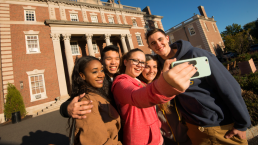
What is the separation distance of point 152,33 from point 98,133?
1.95 m

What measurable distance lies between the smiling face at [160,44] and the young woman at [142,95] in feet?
1.19

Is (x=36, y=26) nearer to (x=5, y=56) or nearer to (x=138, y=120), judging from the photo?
(x=5, y=56)

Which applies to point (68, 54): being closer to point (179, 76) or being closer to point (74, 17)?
point (74, 17)

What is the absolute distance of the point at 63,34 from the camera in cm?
1316

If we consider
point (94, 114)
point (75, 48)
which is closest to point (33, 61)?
point (75, 48)

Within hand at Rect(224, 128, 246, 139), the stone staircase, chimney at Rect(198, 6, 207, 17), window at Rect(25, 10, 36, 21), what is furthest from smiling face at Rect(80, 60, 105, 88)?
chimney at Rect(198, 6, 207, 17)

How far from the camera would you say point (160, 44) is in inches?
78.5

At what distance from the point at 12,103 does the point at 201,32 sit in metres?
32.5

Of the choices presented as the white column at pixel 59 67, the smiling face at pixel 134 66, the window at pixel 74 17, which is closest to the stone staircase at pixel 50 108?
the white column at pixel 59 67

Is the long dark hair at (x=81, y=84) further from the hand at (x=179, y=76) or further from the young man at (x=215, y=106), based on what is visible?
the young man at (x=215, y=106)

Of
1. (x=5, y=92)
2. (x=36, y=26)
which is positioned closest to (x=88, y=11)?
(x=36, y=26)

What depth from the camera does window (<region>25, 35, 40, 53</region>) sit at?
11.8m

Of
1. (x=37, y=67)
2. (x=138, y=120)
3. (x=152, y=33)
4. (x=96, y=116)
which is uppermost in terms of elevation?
(x=37, y=67)

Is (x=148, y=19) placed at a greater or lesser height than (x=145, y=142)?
greater
